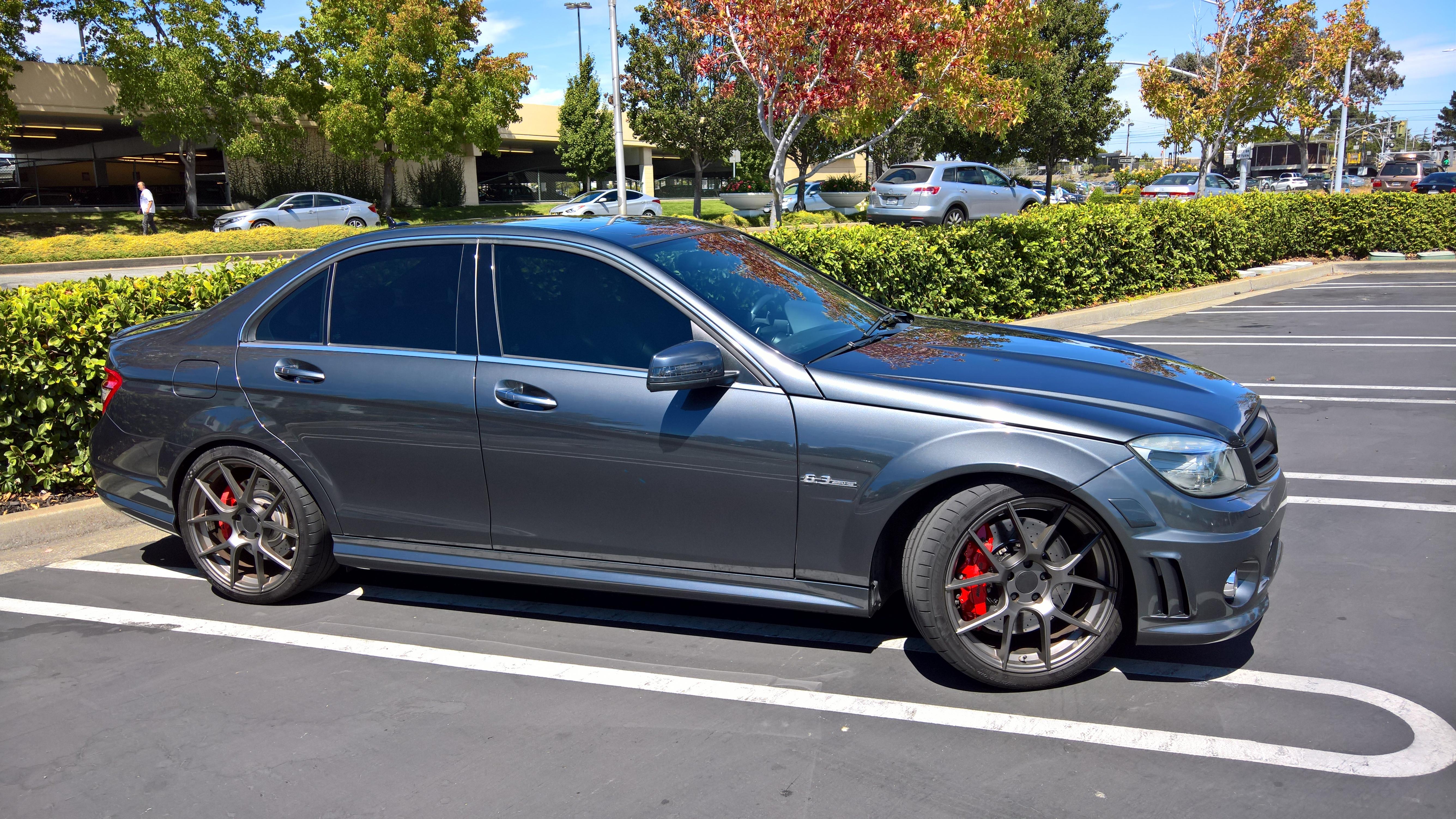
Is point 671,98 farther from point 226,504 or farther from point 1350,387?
point 226,504

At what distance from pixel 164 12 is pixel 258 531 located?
34704 millimetres

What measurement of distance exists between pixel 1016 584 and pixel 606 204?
36.8 m

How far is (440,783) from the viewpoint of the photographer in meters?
3.20

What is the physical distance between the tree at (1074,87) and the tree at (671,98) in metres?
11.4

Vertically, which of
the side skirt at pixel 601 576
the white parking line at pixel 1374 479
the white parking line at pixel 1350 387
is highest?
→ the side skirt at pixel 601 576

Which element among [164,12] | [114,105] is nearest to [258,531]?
[164,12]

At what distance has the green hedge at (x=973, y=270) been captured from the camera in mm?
5934

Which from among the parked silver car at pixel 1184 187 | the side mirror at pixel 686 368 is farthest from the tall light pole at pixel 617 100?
the parked silver car at pixel 1184 187

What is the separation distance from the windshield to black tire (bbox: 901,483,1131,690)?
827 mm

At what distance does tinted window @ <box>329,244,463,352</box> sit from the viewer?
432 cm

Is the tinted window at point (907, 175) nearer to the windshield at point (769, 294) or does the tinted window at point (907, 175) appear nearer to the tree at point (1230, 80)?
the tree at point (1230, 80)

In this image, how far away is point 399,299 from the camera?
4.42 metres

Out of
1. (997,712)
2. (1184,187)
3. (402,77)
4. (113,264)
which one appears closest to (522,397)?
(997,712)

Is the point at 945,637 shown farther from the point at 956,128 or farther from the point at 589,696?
the point at 956,128
